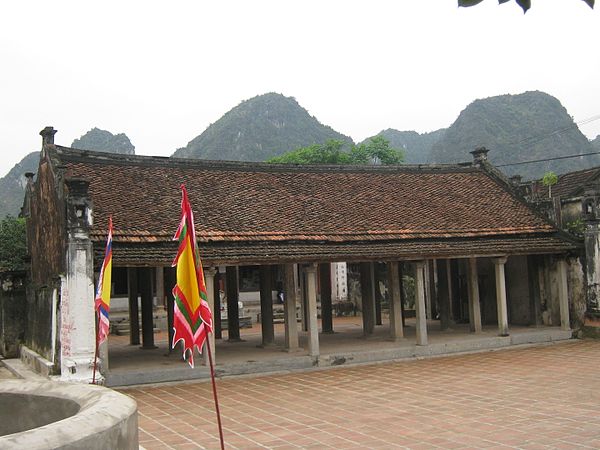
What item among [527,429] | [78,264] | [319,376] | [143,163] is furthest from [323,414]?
[143,163]

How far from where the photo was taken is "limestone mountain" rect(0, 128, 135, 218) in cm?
5575

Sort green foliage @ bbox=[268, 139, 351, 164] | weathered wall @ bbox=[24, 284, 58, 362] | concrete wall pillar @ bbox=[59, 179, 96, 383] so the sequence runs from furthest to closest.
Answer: green foliage @ bbox=[268, 139, 351, 164], weathered wall @ bbox=[24, 284, 58, 362], concrete wall pillar @ bbox=[59, 179, 96, 383]

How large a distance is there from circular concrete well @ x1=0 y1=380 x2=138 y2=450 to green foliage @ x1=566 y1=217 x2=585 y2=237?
15873 mm

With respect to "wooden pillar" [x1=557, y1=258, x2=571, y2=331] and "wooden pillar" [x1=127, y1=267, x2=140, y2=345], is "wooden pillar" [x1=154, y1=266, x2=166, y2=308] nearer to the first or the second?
"wooden pillar" [x1=127, y1=267, x2=140, y2=345]

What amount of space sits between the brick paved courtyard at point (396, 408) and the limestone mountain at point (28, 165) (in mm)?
42517

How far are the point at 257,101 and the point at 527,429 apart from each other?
63.1 m

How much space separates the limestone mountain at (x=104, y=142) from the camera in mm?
63438

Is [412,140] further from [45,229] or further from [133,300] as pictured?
[45,229]

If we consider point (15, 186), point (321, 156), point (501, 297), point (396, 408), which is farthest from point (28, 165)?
point (396, 408)

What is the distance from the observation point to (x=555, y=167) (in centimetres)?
5322

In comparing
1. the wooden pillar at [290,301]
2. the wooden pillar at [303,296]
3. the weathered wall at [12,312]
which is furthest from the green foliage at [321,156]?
the wooden pillar at [290,301]

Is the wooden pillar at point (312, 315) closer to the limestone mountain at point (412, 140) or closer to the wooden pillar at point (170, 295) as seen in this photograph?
the wooden pillar at point (170, 295)

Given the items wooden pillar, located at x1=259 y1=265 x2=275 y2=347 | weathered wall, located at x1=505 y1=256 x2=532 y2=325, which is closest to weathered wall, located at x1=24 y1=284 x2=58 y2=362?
wooden pillar, located at x1=259 y1=265 x2=275 y2=347

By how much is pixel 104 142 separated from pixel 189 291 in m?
61.3
